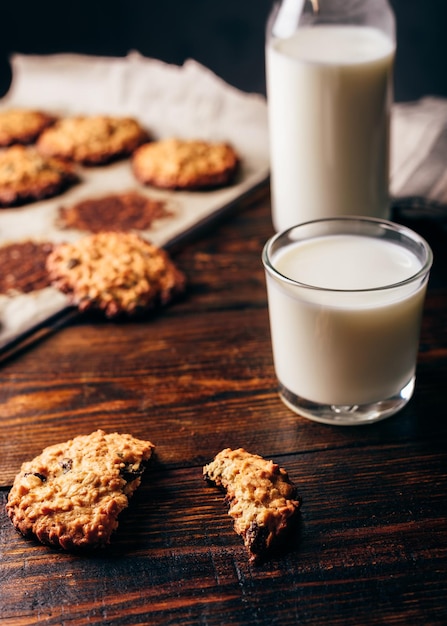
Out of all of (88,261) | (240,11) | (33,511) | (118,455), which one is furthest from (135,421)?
(240,11)

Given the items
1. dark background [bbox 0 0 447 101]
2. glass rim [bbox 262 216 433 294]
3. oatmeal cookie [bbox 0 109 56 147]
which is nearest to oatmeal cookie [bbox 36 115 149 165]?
oatmeal cookie [bbox 0 109 56 147]

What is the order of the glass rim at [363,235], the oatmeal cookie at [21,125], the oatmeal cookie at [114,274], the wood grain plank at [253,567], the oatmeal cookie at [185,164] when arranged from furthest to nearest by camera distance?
1. the oatmeal cookie at [21,125]
2. the oatmeal cookie at [185,164]
3. the oatmeal cookie at [114,274]
4. the glass rim at [363,235]
5. the wood grain plank at [253,567]

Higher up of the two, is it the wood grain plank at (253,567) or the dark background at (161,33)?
the dark background at (161,33)

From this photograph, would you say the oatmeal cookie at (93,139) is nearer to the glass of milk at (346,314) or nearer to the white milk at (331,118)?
the white milk at (331,118)

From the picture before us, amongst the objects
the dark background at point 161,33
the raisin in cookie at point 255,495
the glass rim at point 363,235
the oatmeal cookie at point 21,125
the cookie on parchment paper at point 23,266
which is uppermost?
the glass rim at point 363,235

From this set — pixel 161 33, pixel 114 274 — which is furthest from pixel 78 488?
Result: pixel 161 33

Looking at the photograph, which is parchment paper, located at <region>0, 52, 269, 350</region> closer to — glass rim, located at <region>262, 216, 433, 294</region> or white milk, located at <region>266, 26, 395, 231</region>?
white milk, located at <region>266, 26, 395, 231</region>

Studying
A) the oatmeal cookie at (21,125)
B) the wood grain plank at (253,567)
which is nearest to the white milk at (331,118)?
the wood grain plank at (253,567)
